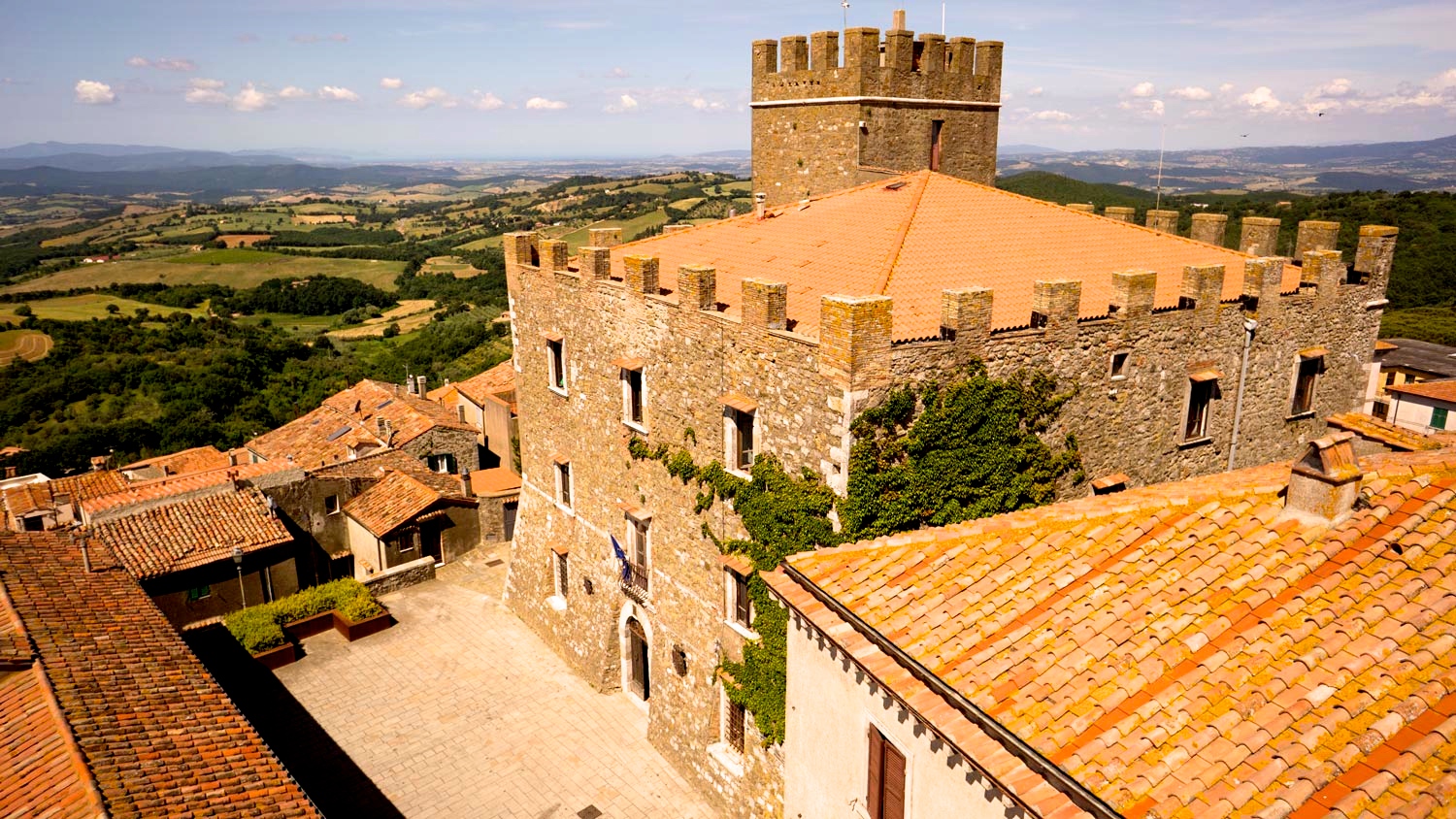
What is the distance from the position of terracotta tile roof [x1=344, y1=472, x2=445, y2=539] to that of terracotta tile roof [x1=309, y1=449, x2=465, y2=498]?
0.56 metres

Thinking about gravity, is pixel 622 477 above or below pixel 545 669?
above

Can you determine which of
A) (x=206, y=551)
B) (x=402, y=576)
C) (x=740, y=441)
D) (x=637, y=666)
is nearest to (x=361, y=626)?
(x=402, y=576)

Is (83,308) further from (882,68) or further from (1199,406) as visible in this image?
(1199,406)

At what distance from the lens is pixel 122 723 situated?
1323 cm

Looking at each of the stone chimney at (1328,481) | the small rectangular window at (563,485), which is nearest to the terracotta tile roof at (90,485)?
the small rectangular window at (563,485)

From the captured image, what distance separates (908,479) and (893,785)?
18.4 feet

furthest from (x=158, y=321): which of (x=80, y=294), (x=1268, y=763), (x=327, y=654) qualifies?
(x=1268, y=763)

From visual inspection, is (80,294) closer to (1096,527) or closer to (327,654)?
(327,654)

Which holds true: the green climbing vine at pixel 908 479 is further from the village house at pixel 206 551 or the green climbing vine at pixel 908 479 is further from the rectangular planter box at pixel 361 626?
the village house at pixel 206 551

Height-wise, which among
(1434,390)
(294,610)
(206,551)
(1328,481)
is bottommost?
(294,610)

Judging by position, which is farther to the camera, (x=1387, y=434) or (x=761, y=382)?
(x=761, y=382)

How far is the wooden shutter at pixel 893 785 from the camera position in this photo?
9.02 m

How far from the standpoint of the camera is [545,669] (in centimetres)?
2377

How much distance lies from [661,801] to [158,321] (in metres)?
92.1
